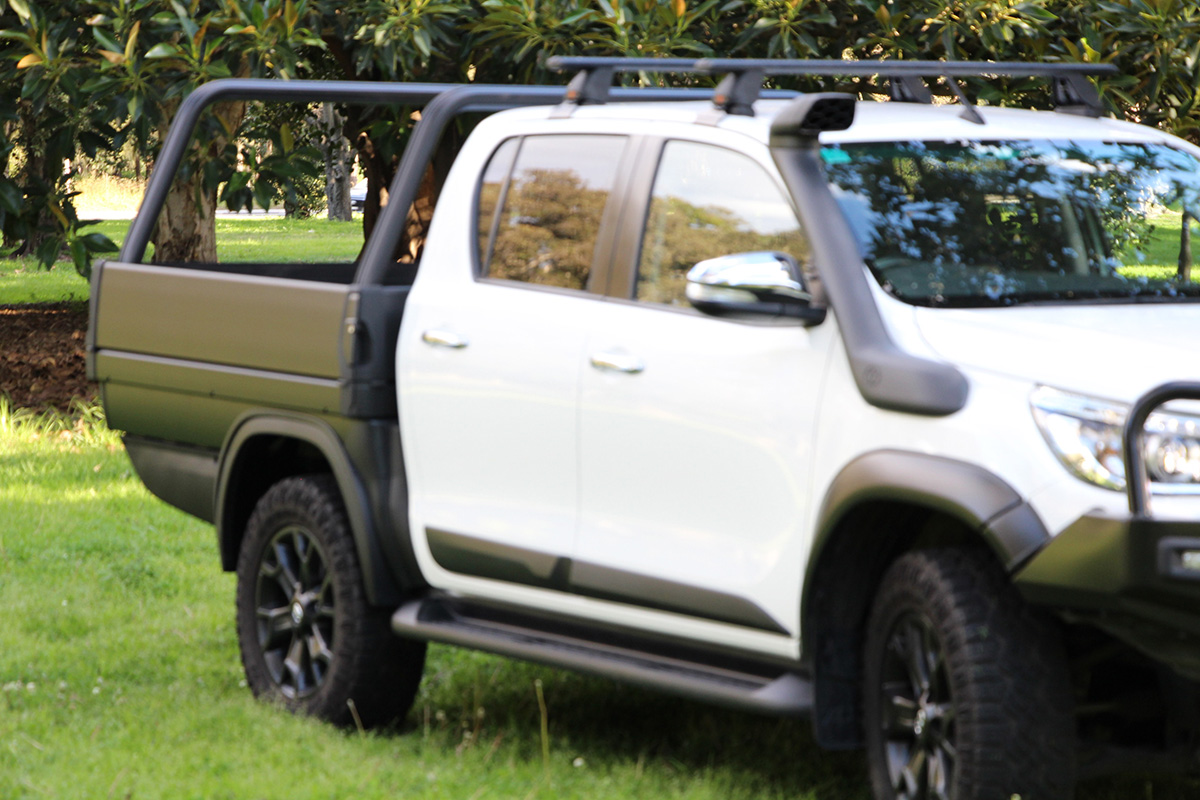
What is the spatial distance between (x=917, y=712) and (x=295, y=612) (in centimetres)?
237

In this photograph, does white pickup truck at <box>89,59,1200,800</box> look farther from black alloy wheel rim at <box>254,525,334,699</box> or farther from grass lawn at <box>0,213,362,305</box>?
grass lawn at <box>0,213,362,305</box>

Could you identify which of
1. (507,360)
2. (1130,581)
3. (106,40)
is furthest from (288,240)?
(1130,581)

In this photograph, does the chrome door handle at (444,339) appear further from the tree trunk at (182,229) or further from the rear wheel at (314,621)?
the tree trunk at (182,229)

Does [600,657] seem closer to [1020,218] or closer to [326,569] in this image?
[326,569]

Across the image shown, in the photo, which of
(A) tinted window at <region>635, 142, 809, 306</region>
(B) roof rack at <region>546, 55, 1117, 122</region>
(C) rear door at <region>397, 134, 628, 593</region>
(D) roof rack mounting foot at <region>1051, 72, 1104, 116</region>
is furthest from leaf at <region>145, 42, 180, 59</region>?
(A) tinted window at <region>635, 142, 809, 306</region>

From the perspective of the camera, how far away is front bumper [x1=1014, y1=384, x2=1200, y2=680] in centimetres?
365

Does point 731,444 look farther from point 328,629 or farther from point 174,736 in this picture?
point 174,736

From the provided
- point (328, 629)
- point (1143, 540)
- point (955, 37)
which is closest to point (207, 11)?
point (955, 37)

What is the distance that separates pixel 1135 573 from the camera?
369cm

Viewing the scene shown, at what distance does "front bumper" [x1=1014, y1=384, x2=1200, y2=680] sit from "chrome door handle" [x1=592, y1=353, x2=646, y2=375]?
1.32 metres

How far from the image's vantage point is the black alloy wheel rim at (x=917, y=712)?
4.18 meters

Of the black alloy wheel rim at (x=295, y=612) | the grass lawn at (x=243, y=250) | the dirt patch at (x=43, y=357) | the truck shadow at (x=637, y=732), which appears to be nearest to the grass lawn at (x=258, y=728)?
the truck shadow at (x=637, y=732)

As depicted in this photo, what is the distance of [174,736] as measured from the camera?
5.74m

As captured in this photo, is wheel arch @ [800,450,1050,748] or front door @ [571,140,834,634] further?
front door @ [571,140,834,634]
